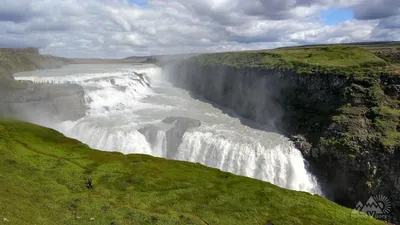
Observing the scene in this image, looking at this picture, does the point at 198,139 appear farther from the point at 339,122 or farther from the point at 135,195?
the point at 135,195

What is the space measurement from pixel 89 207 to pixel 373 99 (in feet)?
153

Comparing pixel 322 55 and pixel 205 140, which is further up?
pixel 322 55

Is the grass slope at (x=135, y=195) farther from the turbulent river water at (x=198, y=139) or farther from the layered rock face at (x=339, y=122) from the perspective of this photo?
the layered rock face at (x=339, y=122)

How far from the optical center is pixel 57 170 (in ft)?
104

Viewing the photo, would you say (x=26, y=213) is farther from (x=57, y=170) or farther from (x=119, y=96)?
(x=119, y=96)

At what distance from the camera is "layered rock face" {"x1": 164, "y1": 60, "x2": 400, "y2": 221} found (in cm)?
4366

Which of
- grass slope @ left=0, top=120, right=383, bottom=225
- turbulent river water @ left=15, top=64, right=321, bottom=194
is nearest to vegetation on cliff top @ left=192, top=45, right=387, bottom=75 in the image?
turbulent river water @ left=15, top=64, right=321, bottom=194

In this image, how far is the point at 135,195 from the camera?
28.5m

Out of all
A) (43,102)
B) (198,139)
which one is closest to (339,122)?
(198,139)

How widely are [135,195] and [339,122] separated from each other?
35.9 m

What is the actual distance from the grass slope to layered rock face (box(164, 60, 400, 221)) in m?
18.3

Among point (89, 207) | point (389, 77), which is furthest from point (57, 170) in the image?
point (389, 77)

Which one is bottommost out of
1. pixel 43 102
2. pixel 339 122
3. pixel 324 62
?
pixel 339 122

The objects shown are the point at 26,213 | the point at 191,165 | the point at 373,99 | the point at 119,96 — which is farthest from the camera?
the point at 119,96
